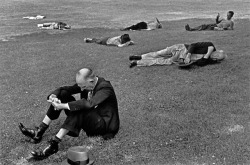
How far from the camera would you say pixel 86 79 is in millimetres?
7254

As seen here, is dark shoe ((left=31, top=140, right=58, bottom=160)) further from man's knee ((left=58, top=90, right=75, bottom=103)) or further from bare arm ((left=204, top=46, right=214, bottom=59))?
bare arm ((left=204, top=46, right=214, bottom=59))

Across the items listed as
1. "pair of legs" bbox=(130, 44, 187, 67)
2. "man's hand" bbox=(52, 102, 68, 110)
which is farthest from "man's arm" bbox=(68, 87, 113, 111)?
"pair of legs" bbox=(130, 44, 187, 67)

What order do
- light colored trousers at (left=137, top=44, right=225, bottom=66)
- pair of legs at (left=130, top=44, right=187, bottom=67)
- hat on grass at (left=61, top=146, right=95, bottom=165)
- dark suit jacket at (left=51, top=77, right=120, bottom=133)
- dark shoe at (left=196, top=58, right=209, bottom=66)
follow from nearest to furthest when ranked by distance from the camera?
hat on grass at (left=61, top=146, right=95, bottom=165) → dark suit jacket at (left=51, top=77, right=120, bottom=133) → dark shoe at (left=196, top=58, right=209, bottom=66) → light colored trousers at (left=137, top=44, right=225, bottom=66) → pair of legs at (left=130, top=44, right=187, bottom=67)

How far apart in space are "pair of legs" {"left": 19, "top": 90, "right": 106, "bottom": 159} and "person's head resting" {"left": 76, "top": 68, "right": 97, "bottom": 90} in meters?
0.51

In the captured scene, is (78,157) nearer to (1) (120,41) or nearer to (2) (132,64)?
(2) (132,64)

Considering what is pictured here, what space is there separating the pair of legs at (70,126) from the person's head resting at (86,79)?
0.51 metres

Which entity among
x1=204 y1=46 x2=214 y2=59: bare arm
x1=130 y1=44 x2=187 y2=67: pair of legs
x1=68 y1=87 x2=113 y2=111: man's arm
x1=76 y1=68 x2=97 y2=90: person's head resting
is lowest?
x1=130 y1=44 x2=187 y2=67: pair of legs

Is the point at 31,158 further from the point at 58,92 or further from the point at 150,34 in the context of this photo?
the point at 150,34

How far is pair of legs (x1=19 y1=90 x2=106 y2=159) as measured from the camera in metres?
7.02

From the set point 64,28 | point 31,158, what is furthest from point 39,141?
point 64,28

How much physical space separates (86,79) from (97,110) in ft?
2.47

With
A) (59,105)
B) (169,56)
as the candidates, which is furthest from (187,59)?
(59,105)

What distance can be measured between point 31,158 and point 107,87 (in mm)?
2021

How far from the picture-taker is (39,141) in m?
7.85
